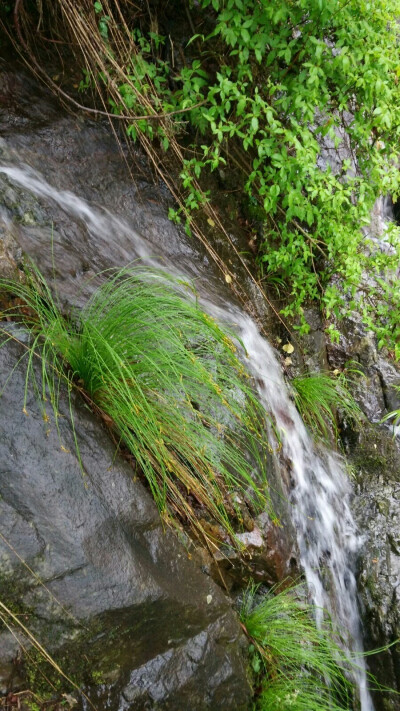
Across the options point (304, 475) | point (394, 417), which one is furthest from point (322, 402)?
point (394, 417)

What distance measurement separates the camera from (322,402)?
3.79 metres

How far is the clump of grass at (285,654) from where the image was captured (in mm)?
2143

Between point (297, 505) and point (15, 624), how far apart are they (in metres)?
1.89

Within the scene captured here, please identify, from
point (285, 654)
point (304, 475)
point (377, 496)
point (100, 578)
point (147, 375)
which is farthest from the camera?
point (377, 496)

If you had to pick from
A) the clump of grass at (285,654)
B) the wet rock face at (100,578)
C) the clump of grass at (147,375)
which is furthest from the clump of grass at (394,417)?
the wet rock face at (100,578)

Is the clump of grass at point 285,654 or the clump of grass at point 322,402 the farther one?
the clump of grass at point 322,402

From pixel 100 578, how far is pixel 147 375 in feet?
2.41

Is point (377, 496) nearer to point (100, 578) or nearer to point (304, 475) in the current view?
point (304, 475)

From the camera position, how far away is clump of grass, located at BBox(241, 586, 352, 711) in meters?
2.14

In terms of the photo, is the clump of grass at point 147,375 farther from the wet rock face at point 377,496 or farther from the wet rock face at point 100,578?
the wet rock face at point 377,496

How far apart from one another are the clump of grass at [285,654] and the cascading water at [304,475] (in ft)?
1.41

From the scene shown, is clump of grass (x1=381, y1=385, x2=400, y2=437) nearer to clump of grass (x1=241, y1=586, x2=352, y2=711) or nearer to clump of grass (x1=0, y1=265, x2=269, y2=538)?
clump of grass (x1=241, y1=586, x2=352, y2=711)

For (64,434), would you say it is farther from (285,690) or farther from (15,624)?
(285,690)

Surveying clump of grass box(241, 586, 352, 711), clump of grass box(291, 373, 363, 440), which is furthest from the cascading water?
clump of grass box(241, 586, 352, 711)
